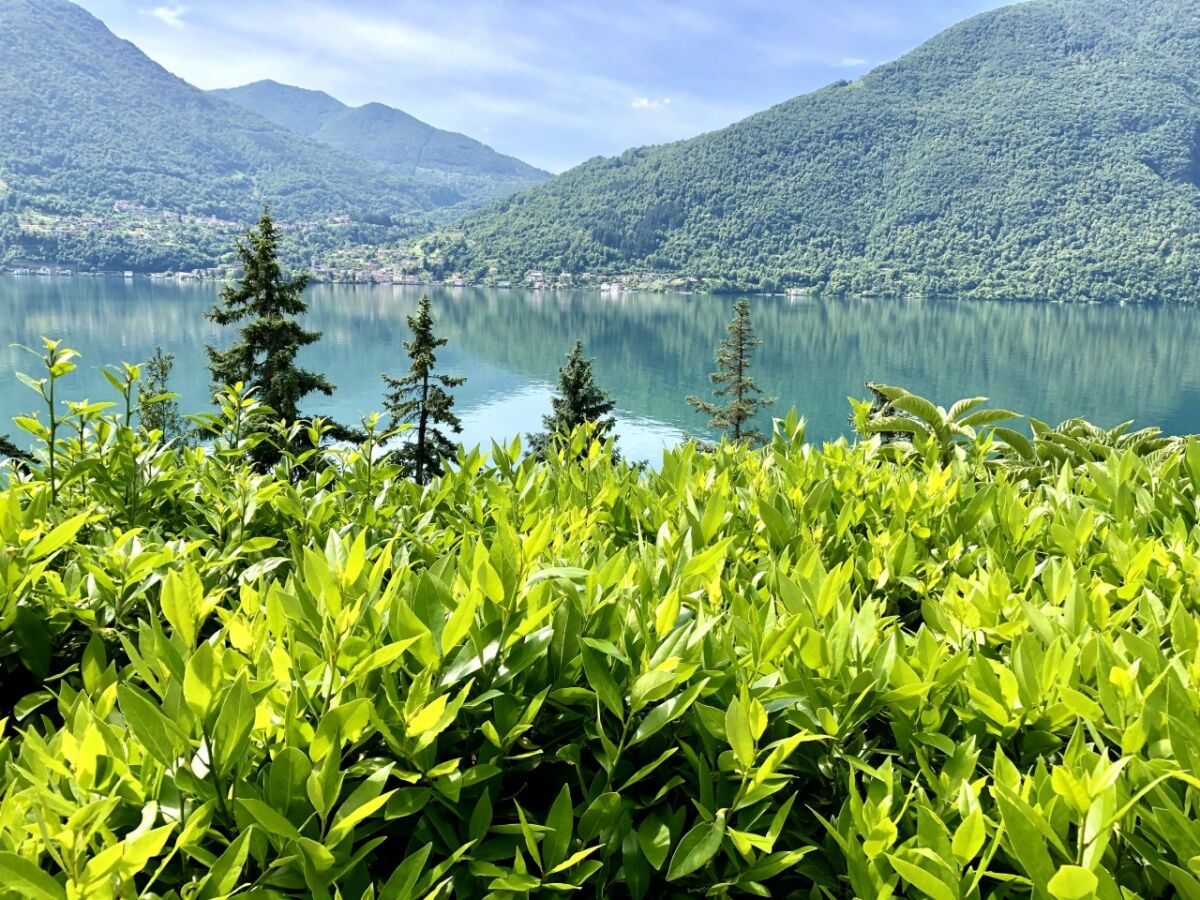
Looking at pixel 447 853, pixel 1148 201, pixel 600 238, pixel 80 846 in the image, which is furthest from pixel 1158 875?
pixel 1148 201

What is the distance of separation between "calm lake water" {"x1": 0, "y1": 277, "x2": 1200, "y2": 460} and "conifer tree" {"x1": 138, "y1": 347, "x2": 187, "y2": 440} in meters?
5.93

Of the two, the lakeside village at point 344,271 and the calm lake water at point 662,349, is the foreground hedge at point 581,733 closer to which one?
the calm lake water at point 662,349

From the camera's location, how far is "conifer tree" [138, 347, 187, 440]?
273 centimetres

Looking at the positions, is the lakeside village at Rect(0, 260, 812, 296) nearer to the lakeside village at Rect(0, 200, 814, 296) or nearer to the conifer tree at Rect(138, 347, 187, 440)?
the lakeside village at Rect(0, 200, 814, 296)

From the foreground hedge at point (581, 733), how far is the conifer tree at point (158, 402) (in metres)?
0.95

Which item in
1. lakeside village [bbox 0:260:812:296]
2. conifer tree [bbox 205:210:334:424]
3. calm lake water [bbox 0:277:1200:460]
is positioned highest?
lakeside village [bbox 0:260:812:296]

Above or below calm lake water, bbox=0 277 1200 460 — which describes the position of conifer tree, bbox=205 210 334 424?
above

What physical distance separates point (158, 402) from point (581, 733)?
2634 mm

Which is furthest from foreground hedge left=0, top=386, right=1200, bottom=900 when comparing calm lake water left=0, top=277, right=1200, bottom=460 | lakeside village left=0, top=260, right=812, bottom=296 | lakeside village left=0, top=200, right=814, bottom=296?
lakeside village left=0, top=260, right=812, bottom=296

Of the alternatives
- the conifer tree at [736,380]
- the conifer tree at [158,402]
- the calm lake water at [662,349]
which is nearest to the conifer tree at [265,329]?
the conifer tree at [158,402]

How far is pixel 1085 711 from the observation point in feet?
3.70

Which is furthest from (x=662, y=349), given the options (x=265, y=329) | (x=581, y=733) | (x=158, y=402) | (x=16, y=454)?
(x=581, y=733)

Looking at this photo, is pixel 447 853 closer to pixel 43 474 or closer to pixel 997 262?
pixel 43 474

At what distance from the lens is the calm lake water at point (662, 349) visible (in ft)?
222
